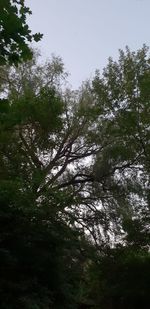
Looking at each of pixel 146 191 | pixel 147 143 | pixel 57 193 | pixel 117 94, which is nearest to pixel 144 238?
pixel 146 191

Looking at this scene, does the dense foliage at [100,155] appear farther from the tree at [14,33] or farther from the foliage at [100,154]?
the tree at [14,33]

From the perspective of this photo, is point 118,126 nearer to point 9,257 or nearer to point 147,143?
point 147,143

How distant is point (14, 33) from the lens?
4.96m

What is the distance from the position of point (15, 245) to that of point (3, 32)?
5926 mm

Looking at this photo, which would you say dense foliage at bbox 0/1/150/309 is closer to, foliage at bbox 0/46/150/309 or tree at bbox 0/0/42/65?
foliage at bbox 0/46/150/309

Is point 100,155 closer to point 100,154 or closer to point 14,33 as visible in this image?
point 100,154

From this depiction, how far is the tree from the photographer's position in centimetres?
484

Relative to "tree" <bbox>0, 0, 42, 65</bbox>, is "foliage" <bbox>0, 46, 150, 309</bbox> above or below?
above

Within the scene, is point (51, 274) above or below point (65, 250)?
below

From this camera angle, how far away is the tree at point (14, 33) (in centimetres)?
484

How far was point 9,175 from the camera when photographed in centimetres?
1822

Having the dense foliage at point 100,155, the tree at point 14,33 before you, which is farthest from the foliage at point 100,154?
the tree at point 14,33

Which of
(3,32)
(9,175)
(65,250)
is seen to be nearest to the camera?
(3,32)

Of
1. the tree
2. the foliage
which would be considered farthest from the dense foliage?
the tree
